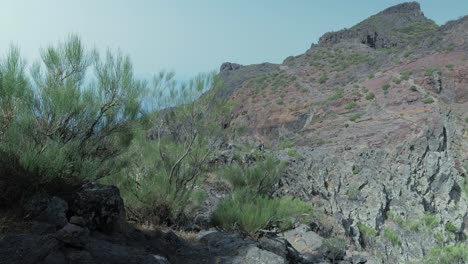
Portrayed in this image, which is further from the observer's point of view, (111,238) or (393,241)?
(393,241)

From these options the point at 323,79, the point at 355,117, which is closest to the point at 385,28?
the point at 323,79

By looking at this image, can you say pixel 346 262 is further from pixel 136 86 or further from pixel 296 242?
pixel 136 86

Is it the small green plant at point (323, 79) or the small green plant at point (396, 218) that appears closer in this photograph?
the small green plant at point (396, 218)

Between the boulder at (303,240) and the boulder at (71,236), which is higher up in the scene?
the boulder at (71,236)

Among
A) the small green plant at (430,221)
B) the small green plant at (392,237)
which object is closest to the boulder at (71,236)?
the small green plant at (392,237)

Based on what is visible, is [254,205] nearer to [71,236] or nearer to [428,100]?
[71,236]

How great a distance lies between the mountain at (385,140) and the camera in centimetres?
1571

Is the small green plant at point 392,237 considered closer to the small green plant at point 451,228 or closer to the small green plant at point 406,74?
the small green plant at point 451,228

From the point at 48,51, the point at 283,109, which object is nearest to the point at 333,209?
the point at 48,51

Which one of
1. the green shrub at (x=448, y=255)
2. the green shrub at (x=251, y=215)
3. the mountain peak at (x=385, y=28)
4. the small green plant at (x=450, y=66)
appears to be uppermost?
the mountain peak at (x=385, y=28)

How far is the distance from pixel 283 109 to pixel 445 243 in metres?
18.0

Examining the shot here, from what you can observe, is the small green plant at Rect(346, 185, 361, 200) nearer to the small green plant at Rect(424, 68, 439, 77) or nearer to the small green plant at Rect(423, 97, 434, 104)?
the small green plant at Rect(423, 97, 434, 104)

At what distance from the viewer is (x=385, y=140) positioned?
757 inches

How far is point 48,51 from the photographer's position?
6.26 m
